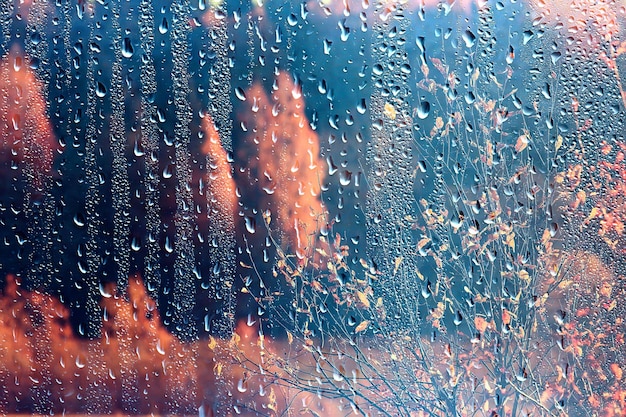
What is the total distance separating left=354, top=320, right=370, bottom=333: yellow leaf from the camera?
121 cm

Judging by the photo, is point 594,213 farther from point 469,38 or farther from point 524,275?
point 469,38

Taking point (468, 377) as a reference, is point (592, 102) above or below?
above

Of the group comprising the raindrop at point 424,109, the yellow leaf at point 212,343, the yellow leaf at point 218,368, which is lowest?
the yellow leaf at point 218,368

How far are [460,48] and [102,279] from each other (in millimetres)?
1117

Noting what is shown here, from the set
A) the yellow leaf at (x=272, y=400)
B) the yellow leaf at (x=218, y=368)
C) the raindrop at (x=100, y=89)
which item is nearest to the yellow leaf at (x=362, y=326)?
the yellow leaf at (x=272, y=400)

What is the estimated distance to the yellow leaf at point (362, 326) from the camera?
1.21 m

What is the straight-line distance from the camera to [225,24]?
1302 mm

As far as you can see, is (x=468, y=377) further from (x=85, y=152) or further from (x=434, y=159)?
(x=85, y=152)

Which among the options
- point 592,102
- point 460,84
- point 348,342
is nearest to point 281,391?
point 348,342

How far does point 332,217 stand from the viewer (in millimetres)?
1265

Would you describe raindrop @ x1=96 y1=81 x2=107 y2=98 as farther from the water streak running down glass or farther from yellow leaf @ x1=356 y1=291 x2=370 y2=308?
yellow leaf @ x1=356 y1=291 x2=370 y2=308

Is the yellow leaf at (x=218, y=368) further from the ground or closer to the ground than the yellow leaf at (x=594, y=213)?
closer to the ground

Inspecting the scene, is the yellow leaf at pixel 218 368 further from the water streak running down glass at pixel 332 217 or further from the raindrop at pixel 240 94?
the raindrop at pixel 240 94

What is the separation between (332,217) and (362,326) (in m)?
0.30
